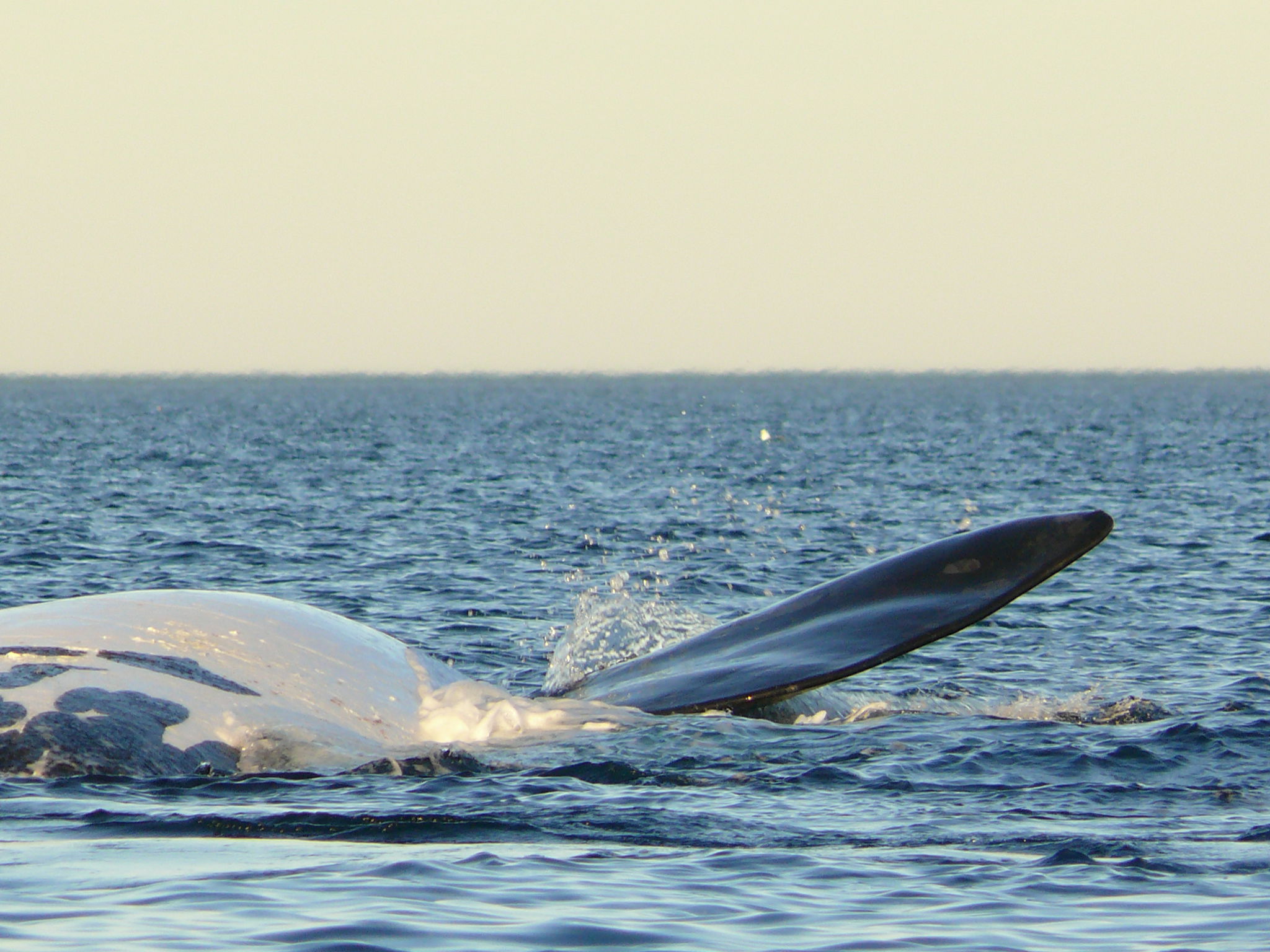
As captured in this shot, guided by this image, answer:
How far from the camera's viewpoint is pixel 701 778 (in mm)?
9344

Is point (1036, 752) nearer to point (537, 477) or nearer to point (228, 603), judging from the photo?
point (228, 603)

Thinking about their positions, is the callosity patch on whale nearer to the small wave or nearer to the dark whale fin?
the dark whale fin

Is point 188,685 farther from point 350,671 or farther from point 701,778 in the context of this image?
point 701,778

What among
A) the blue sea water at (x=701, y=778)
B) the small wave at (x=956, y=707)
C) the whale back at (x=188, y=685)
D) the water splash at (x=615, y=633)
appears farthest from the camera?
the water splash at (x=615, y=633)

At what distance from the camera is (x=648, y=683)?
398 inches

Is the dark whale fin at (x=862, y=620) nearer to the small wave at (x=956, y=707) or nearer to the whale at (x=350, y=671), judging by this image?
the whale at (x=350, y=671)

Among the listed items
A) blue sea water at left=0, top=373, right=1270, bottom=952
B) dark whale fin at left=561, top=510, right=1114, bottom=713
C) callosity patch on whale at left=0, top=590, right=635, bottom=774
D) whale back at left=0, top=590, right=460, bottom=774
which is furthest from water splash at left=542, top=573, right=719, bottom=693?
whale back at left=0, top=590, right=460, bottom=774

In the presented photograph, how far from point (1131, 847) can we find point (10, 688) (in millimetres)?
5151

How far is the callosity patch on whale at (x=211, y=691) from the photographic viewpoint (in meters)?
8.55

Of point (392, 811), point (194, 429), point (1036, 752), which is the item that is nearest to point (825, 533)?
point (1036, 752)

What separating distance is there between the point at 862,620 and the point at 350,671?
2.70 meters

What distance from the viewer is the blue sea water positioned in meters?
6.93

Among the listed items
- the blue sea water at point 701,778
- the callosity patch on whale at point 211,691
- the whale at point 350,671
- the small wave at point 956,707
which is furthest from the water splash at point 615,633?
the callosity patch on whale at point 211,691

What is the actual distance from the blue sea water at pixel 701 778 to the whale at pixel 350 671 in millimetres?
172
